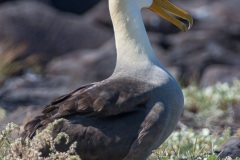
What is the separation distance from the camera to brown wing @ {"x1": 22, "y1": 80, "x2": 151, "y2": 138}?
5422 mm

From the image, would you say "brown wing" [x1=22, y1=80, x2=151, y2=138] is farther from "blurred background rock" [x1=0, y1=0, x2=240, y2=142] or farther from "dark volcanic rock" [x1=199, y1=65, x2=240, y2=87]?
"dark volcanic rock" [x1=199, y1=65, x2=240, y2=87]

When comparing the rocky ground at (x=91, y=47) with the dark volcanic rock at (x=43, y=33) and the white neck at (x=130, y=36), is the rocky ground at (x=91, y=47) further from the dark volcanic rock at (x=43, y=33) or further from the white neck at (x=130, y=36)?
the white neck at (x=130, y=36)

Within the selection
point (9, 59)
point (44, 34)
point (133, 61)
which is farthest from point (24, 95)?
point (44, 34)

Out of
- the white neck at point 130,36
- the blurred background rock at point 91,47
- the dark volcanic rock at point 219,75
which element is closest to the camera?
the white neck at point 130,36

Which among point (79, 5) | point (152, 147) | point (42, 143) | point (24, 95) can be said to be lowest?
point (79, 5)

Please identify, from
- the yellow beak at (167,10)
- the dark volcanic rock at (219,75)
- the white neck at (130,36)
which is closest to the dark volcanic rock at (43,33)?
the dark volcanic rock at (219,75)

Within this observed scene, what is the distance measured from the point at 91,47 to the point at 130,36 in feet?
45.2

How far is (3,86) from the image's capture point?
1173 cm

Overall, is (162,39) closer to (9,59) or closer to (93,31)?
(93,31)

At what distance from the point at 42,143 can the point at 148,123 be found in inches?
42.3

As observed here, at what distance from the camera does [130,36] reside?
19.8ft

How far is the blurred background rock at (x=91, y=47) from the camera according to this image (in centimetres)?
1351

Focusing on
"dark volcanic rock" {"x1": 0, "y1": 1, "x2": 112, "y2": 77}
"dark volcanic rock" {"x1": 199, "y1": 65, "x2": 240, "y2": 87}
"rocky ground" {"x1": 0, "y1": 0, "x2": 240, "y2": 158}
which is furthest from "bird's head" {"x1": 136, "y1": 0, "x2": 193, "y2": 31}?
"dark volcanic rock" {"x1": 0, "y1": 1, "x2": 112, "y2": 77}

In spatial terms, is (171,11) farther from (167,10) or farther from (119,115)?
(119,115)
